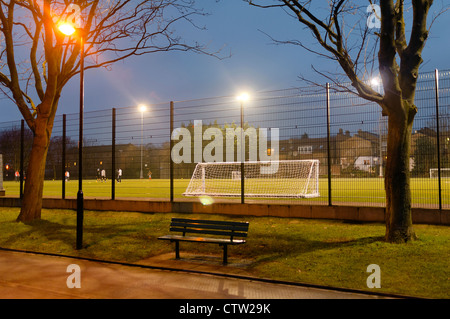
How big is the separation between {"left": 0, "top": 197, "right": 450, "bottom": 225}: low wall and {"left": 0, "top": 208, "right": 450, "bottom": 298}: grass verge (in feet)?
0.74

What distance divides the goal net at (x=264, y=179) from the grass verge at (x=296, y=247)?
3.79m

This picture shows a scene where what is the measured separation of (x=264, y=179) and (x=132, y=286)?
11.9 metres

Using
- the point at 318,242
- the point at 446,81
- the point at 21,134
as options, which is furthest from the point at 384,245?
the point at 21,134

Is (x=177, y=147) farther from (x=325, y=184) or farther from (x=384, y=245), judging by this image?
(x=384, y=245)

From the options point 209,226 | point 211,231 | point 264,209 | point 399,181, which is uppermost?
point 399,181

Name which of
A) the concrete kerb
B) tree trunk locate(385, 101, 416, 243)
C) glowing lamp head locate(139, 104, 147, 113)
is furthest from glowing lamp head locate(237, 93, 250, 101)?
the concrete kerb

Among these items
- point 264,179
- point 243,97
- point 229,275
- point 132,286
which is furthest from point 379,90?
point 132,286

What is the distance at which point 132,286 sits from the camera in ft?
23.0

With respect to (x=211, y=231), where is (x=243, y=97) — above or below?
above

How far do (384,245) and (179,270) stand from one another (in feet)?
13.8

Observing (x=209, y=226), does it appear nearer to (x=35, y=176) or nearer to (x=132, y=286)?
(x=132, y=286)

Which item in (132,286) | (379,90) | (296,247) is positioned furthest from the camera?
(379,90)

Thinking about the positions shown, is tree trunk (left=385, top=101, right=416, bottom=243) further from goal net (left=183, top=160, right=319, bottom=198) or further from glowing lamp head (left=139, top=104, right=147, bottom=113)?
glowing lamp head (left=139, top=104, right=147, bottom=113)
